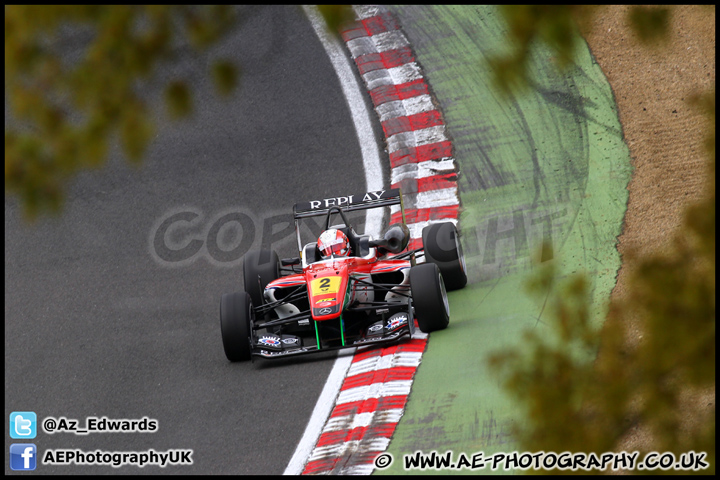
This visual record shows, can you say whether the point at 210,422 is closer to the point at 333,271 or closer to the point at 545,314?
the point at 333,271

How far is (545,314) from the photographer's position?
813 cm

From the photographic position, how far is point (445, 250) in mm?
8867

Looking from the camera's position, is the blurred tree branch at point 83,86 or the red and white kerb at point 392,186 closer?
the blurred tree branch at point 83,86

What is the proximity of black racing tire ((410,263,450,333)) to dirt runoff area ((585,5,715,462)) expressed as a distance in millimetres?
1604

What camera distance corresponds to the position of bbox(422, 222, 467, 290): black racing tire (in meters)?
8.86

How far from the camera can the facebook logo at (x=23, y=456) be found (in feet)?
24.4

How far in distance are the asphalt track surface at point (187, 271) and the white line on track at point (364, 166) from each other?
0.35 ft

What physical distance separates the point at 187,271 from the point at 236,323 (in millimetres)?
2420

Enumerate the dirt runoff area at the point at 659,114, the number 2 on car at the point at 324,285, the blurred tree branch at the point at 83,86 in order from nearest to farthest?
the blurred tree branch at the point at 83,86 → the number 2 on car at the point at 324,285 → the dirt runoff area at the point at 659,114

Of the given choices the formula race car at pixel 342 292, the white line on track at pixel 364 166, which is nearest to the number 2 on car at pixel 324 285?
the formula race car at pixel 342 292

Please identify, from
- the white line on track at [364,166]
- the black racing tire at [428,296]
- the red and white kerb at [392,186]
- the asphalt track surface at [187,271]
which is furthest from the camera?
the black racing tire at [428,296]

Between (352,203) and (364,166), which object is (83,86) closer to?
(352,203)

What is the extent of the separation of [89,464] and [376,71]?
801cm

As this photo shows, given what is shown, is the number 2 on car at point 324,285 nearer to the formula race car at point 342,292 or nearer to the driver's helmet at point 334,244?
the formula race car at point 342,292
